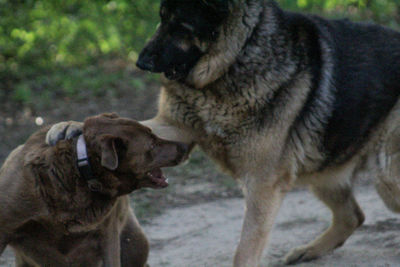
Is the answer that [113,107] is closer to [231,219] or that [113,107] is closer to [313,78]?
[231,219]

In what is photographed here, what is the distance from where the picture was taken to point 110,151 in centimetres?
354

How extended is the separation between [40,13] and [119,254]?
659 cm

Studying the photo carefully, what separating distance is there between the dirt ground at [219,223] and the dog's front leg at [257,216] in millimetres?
590

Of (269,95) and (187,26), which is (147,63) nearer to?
(187,26)

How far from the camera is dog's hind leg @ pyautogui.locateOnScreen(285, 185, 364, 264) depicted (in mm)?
4779

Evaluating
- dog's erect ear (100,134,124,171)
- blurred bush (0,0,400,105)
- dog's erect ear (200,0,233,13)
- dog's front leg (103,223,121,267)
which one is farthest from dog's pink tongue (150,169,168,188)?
blurred bush (0,0,400,105)

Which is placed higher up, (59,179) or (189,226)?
(59,179)

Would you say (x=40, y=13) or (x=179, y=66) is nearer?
(x=179, y=66)

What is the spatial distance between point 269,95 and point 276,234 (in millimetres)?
1667

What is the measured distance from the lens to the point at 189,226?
5426mm

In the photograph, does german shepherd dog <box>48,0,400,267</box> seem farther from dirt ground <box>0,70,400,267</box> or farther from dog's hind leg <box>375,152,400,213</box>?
dirt ground <box>0,70,400,267</box>

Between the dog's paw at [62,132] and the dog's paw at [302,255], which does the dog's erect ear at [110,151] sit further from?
the dog's paw at [302,255]

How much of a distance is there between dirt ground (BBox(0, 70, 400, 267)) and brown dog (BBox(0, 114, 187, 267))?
3.11 feet

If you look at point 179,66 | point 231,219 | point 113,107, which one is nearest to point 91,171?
point 179,66
